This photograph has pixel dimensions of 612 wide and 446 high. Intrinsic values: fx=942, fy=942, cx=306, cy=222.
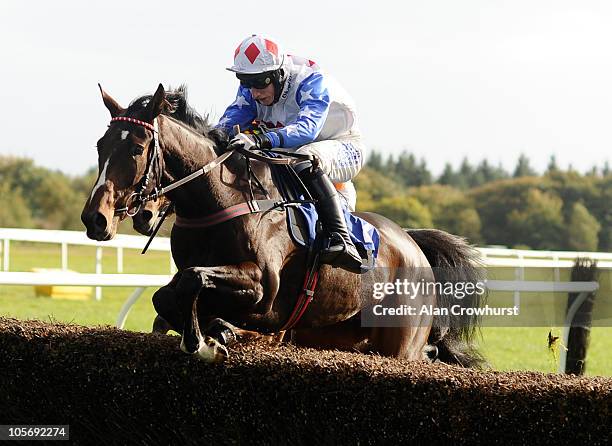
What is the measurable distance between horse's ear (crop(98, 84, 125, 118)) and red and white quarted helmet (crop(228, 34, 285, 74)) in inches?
26.0

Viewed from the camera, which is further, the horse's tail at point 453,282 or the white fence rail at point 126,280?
the horse's tail at point 453,282

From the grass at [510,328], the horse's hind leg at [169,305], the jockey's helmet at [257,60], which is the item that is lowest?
the grass at [510,328]

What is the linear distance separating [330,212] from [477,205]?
4483cm

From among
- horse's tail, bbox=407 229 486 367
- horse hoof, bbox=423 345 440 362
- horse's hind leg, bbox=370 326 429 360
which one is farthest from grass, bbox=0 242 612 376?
horse's hind leg, bbox=370 326 429 360

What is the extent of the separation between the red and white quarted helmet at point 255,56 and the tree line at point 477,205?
33.7 meters

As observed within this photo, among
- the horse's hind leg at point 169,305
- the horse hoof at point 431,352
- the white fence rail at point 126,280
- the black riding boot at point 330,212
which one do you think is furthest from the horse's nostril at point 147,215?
the horse hoof at point 431,352

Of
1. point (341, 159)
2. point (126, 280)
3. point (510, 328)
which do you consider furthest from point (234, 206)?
point (510, 328)

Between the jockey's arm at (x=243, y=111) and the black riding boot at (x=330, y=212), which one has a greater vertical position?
the jockey's arm at (x=243, y=111)

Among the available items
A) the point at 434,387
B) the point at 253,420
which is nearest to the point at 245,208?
the point at 253,420

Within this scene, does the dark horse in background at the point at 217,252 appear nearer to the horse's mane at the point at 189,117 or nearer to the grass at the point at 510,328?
the horse's mane at the point at 189,117

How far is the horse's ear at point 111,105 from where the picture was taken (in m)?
4.18

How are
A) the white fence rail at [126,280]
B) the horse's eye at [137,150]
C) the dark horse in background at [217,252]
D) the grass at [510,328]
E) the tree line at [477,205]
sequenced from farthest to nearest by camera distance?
the tree line at [477,205] < the grass at [510,328] < the white fence rail at [126,280] < the horse's eye at [137,150] < the dark horse in background at [217,252]

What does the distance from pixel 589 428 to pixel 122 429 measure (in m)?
1.94

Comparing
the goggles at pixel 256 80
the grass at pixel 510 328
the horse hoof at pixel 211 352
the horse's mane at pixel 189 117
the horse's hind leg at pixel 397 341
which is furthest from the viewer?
the grass at pixel 510 328
